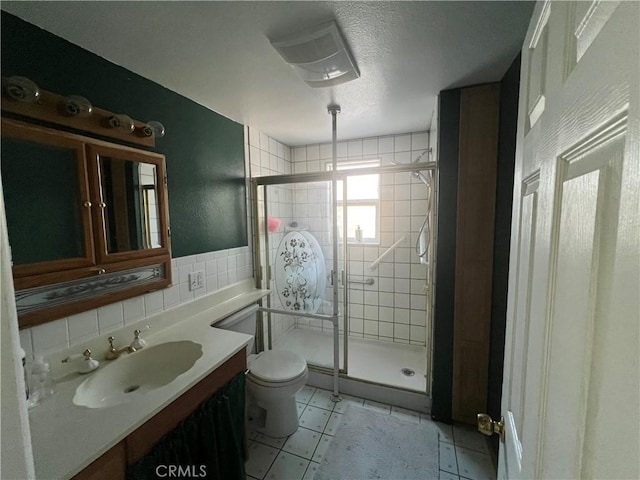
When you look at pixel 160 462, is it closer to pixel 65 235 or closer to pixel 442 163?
pixel 65 235

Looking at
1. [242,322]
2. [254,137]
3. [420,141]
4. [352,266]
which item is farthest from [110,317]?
[420,141]

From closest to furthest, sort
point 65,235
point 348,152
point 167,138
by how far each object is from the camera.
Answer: point 65,235
point 167,138
point 348,152

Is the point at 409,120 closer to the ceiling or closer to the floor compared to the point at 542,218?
closer to the ceiling

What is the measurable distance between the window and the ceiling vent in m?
1.28

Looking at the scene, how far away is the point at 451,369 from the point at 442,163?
139 centimetres

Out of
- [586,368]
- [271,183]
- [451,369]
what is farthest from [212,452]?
[271,183]

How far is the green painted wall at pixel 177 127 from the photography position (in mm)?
1022

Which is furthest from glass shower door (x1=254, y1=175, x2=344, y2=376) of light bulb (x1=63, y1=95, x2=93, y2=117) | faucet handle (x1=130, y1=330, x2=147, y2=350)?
light bulb (x1=63, y1=95, x2=93, y2=117)

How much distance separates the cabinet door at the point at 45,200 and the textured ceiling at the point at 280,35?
468mm

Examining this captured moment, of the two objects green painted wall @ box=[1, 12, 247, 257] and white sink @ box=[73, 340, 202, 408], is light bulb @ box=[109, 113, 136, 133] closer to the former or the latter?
green painted wall @ box=[1, 12, 247, 257]

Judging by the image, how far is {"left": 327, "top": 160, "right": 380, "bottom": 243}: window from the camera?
263cm

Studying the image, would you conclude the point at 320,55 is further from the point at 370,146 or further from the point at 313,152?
the point at 313,152

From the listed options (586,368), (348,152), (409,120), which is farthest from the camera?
(348,152)

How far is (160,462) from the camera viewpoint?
36.5 inches
